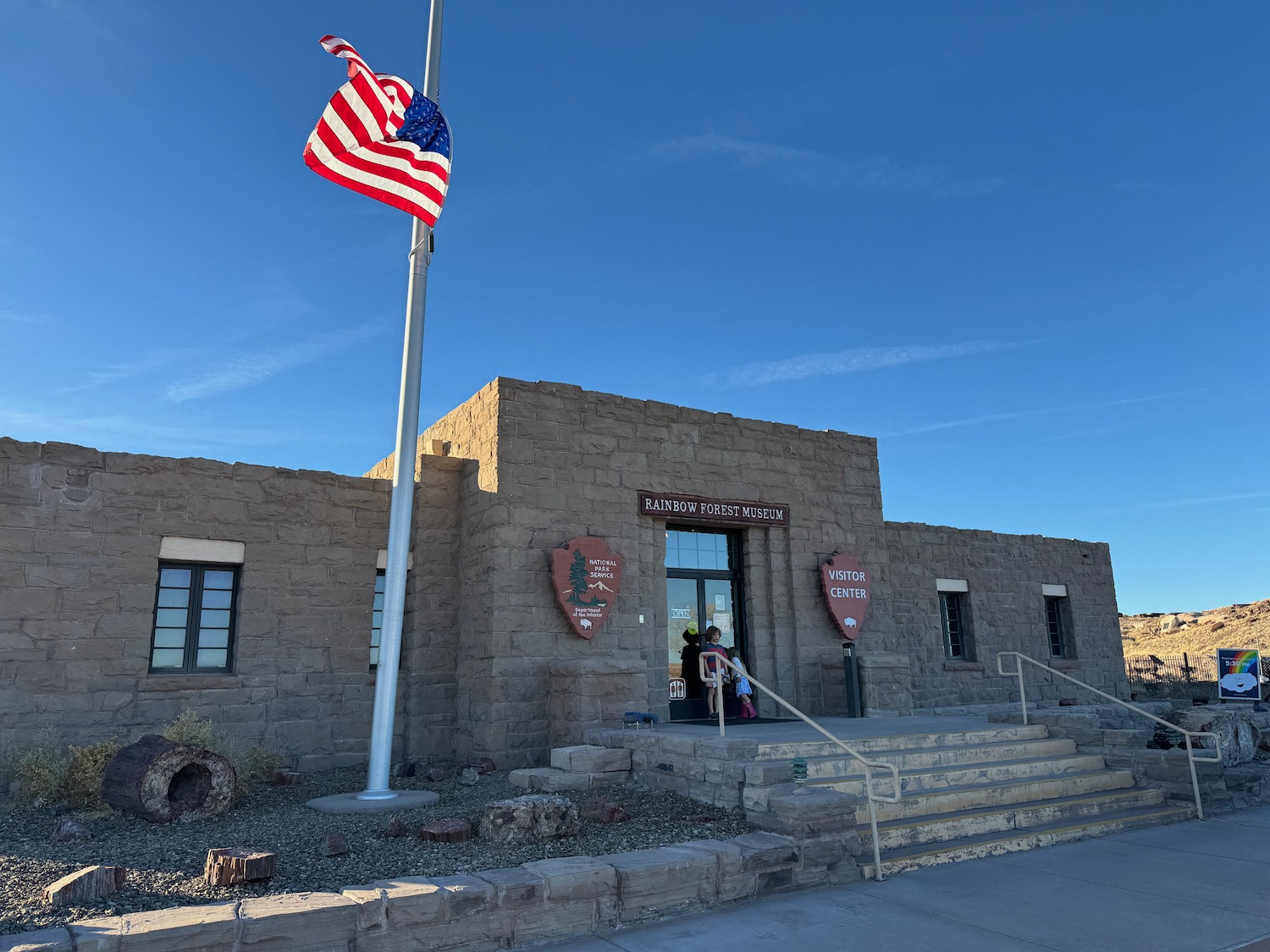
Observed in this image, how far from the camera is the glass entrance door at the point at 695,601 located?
12.1 m

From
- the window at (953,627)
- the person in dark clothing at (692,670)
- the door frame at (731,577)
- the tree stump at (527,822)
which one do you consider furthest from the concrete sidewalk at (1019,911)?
the window at (953,627)

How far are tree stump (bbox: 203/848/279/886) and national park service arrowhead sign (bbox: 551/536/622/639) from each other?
605 cm

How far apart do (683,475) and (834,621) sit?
3.26 metres

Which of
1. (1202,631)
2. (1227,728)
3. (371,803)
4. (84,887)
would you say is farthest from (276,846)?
(1202,631)

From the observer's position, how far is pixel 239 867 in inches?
194

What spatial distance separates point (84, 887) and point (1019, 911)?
17.4 ft

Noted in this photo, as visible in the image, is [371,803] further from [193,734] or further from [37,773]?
[37,773]

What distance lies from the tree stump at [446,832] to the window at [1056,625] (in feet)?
49.5

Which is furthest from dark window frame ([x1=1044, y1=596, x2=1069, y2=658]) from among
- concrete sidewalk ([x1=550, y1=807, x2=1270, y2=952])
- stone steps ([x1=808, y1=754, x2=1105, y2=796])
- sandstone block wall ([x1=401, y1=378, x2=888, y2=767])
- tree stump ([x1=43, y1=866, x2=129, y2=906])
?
tree stump ([x1=43, y1=866, x2=129, y2=906])

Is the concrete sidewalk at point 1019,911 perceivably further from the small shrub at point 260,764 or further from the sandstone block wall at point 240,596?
the sandstone block wall at point 240,596

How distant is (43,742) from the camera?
8633 mm

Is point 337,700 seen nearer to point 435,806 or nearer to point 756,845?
point 435,806

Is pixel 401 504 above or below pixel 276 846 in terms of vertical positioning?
above

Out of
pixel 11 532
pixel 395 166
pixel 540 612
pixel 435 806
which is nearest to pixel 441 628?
pixel 540 612
